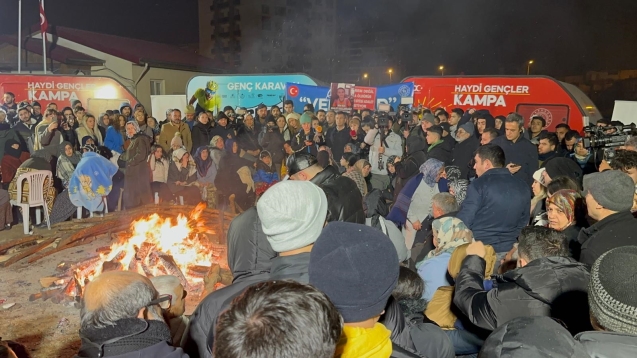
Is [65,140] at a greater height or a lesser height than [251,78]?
lesser

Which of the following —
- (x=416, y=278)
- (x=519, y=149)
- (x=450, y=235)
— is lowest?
(x=416, y=278)

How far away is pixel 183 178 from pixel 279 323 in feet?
31.1

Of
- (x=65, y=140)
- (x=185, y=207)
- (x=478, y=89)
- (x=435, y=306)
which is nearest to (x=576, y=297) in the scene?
(x=435, y=306)

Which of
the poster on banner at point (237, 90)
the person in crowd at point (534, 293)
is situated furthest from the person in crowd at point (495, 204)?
the poster on banner at point (237, 90)

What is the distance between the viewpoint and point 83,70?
83.3 ft

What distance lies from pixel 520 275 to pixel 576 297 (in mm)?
Result: 284

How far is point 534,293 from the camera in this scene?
8.29ft

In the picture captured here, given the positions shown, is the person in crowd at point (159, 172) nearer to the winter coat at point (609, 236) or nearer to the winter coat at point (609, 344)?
the winter coat at point (609, 236)

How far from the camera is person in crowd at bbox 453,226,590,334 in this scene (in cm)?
247

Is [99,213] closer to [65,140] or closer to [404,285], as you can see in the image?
[65,140]

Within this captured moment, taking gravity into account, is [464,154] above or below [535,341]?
above

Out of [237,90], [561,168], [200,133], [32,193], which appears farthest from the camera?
[237,90]

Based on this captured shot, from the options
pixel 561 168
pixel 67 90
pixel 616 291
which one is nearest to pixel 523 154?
pixel 561 168

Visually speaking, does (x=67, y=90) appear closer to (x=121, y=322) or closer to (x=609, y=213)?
(x=121, y=322)
